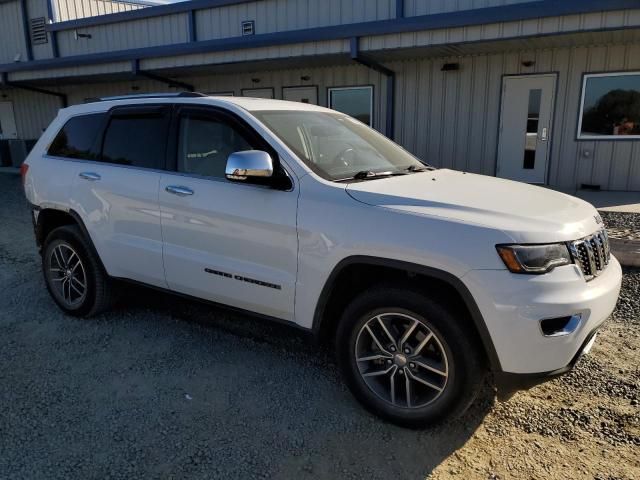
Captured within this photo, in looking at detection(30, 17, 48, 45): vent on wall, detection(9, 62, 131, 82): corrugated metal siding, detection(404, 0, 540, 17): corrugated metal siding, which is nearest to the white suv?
detection(404, 0, 540, 17): corrugated metal siding

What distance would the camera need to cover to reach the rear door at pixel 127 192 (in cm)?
380

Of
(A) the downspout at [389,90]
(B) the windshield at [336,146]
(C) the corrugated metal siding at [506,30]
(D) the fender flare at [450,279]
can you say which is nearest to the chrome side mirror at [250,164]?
(B) the windshield at [336,146]

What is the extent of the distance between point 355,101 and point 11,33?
1412cm

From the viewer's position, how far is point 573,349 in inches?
99.0

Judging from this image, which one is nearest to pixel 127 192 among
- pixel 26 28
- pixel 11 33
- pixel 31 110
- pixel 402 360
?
pixel 402 360

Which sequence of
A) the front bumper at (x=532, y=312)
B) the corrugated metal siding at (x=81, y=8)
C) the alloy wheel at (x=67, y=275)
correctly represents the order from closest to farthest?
the front bumper at (x=532, y=312) → the alloy wheel at (x=67, y=275) → the corrugated metal siding at (x=81, y=8)

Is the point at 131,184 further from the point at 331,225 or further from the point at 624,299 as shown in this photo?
the point at 624,299

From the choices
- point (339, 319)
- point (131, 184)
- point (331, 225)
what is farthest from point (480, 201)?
point (131, 184)

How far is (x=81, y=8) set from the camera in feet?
61.8

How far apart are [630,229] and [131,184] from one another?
555cm

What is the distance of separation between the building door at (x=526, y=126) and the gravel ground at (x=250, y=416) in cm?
679

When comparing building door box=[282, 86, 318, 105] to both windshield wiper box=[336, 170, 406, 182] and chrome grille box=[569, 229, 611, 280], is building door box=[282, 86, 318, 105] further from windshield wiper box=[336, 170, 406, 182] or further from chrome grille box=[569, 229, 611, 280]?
chrome grille box=[569, 229, 611, 280]

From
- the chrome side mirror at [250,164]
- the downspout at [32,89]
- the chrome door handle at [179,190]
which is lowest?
the chrome door handle at [179,190]

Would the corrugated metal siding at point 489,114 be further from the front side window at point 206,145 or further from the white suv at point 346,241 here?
the front side window at point 206,145
